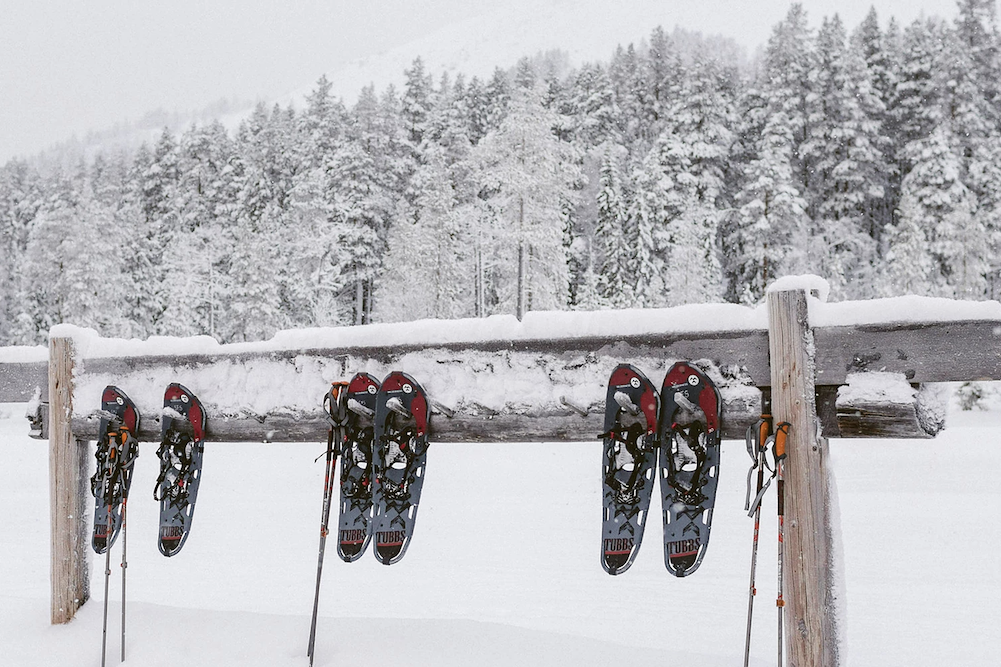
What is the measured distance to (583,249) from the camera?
102ft

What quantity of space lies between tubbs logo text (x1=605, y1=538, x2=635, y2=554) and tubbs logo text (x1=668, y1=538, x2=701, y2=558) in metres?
0.14

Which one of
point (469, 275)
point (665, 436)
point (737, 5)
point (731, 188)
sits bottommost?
point (665, 436)

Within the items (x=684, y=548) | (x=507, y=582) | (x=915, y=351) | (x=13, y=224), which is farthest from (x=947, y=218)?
(x=13, y=224)

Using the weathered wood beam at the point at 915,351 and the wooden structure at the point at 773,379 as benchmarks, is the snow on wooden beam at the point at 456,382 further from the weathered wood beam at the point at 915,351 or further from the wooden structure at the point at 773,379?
the weathered wood beam at the point at 915,351

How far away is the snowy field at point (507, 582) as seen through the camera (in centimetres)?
319

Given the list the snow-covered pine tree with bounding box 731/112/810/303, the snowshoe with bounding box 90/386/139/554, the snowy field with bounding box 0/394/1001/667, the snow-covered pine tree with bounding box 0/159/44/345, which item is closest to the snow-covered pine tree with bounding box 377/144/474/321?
the snow-covered pine tree with bounding box 731/112/810/303

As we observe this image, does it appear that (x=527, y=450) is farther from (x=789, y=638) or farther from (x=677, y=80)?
(x=677, y=80)

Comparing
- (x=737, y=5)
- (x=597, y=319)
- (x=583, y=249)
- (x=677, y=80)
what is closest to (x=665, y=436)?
(x=597, y=319)

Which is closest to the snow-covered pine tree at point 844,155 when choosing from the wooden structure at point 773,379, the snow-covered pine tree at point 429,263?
the snow-covered pine tree at point 429,263

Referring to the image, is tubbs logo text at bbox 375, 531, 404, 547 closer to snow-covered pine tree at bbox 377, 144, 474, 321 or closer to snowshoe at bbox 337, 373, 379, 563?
snowshoe at bbox 337, 373, 379, 563

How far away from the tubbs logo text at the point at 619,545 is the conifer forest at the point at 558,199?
17.4m

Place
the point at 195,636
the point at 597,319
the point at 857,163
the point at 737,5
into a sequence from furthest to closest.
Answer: the point at 737,5
the point at 857,163
the point at 195,636
the point at 597,319

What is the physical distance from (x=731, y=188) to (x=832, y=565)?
3098 cm

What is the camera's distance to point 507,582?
201 inches
